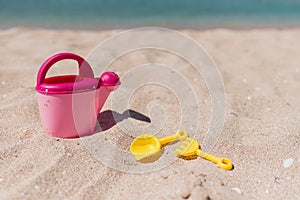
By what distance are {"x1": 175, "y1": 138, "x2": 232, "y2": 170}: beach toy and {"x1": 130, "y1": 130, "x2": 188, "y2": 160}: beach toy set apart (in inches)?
3.2

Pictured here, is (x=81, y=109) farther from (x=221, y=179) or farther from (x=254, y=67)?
(x=254, y=67)

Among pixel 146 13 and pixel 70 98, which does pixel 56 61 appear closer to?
pixel 70 98

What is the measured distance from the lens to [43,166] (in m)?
1.47

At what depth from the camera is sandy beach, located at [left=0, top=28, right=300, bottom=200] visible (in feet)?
4.54

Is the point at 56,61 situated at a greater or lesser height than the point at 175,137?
greater

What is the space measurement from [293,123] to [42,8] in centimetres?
520

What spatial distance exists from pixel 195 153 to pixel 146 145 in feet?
0.77

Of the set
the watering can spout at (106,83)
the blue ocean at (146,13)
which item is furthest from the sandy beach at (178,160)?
the blue ocean at (146,13)

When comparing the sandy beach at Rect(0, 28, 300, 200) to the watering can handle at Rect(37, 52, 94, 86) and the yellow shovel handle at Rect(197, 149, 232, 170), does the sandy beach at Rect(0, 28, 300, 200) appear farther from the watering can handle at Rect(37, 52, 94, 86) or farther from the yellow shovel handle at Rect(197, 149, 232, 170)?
the watering can handle at Rect(37, 52, 94, 86)

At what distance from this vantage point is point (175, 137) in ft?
5.72

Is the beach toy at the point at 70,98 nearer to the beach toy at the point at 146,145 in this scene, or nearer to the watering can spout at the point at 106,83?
the watering can spout at the point at 106,83

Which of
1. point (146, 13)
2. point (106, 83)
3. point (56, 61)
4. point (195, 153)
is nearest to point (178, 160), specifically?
point (195, 153)

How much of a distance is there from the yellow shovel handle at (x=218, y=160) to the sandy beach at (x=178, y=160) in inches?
1.0

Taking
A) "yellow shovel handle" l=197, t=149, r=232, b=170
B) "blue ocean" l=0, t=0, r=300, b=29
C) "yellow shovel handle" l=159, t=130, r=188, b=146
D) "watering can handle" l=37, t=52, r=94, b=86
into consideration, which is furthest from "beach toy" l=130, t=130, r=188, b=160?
"blue ocean" l=0, t=0, r=300, b=29
